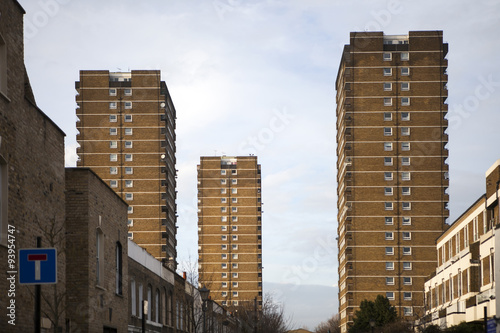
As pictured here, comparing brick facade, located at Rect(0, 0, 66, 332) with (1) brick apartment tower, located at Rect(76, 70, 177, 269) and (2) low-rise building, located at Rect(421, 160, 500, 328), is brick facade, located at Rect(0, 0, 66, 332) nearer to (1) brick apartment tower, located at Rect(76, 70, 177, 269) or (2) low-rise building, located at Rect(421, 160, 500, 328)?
(2) low-rise building, located at Rect(421, 160, 500, 328)

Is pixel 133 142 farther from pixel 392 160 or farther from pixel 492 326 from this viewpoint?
pixel 492 326

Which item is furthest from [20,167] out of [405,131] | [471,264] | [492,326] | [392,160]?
[405,131]

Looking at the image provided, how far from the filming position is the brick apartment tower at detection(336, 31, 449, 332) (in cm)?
11225

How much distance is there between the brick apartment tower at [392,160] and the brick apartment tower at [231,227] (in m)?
61.9

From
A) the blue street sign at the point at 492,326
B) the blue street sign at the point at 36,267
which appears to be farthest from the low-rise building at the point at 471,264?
the blue street sign at the point at 36,267

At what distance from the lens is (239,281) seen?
176250mm

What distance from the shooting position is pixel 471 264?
50.2 metres

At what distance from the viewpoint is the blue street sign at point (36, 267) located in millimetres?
15219

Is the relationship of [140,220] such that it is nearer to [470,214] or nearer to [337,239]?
[337,239]

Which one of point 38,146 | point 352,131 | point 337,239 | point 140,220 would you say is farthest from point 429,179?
point 38,146

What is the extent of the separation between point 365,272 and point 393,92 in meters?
26.5

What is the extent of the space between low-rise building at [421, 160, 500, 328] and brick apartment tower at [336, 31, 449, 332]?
149ft

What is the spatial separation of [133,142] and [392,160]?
3994 centimetres

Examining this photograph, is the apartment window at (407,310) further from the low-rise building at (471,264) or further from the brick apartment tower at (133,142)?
the low-rise building at (471,264)
